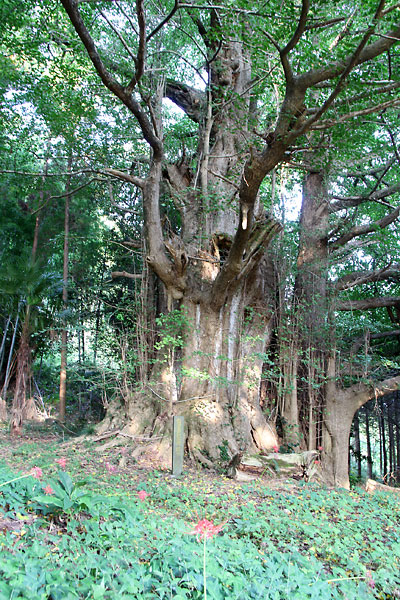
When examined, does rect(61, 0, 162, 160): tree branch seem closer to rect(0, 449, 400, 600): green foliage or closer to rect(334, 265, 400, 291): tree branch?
rect(0, 449, 400, 600): green foliage

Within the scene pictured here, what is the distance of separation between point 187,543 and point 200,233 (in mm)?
5886

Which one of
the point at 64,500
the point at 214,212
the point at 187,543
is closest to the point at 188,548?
the point at 187,543

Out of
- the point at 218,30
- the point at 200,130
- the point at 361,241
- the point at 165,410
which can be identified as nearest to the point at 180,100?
the point at 200,130

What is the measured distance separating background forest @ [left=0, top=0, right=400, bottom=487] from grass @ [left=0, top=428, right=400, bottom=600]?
2.33 m

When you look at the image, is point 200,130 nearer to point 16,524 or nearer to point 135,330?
point 135,330

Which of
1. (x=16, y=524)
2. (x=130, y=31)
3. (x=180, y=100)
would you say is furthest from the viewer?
(x=180, y=100)

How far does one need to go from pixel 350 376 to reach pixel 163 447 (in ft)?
15.4

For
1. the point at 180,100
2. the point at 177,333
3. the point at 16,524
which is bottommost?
the point at 16,524

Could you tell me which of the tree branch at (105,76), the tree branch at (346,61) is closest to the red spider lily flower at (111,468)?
the tree branch at (105,76)

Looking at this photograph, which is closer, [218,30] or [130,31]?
[218,30]

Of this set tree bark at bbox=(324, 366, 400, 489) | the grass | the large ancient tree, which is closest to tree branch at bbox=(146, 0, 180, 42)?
the large ancient tree

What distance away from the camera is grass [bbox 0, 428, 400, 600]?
2264mm

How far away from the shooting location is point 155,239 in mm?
7297

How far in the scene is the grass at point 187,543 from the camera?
2.26 meters
